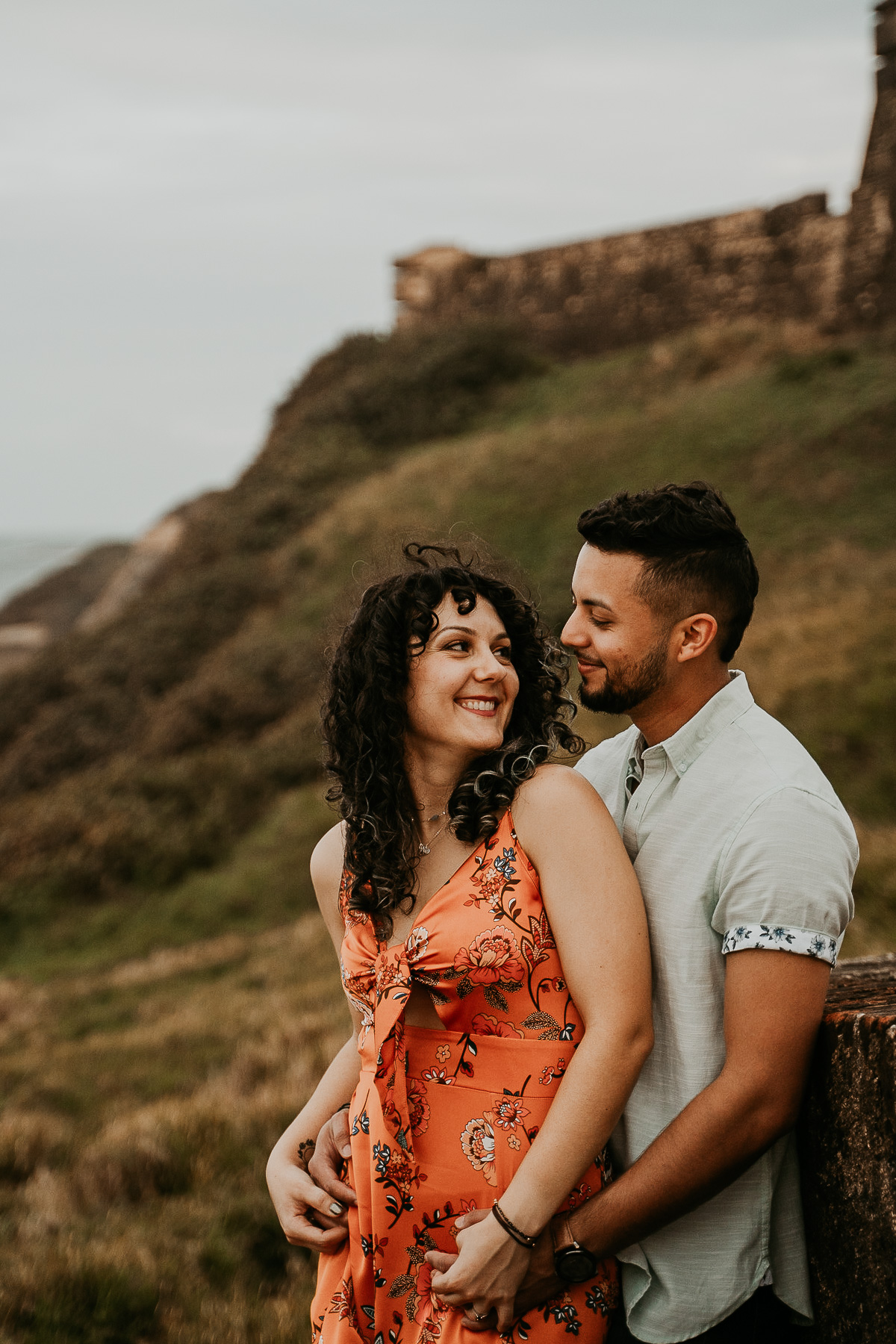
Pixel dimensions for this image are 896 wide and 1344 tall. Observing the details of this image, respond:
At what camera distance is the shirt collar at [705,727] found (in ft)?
6.40

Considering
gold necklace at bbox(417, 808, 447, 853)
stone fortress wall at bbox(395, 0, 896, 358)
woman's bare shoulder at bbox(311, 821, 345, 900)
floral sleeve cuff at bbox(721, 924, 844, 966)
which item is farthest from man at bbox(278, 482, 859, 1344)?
stone fortress wall at bbox(395, 0, 896, 358)

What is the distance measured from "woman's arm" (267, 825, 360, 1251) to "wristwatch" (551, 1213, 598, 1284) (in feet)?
1.50

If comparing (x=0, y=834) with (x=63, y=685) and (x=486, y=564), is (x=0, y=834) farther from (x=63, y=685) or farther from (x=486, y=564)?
(x=486, y=564)

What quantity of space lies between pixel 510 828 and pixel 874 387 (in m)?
13.6

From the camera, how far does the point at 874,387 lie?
13.7 meters

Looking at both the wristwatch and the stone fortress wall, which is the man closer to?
the wristwatch

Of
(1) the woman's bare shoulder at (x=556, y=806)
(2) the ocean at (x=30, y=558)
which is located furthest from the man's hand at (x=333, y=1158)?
(2) the ocean at (x=30, y=558)

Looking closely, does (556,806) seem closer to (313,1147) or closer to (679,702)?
(679,702)

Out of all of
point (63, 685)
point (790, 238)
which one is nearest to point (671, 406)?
point (790, 238)

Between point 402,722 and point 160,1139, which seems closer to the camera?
point 402,722

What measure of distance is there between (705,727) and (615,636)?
25 centimetres

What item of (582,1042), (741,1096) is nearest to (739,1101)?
(741,1096)

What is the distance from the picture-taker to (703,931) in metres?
1.81

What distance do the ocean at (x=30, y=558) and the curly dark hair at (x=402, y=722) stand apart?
32.2m
